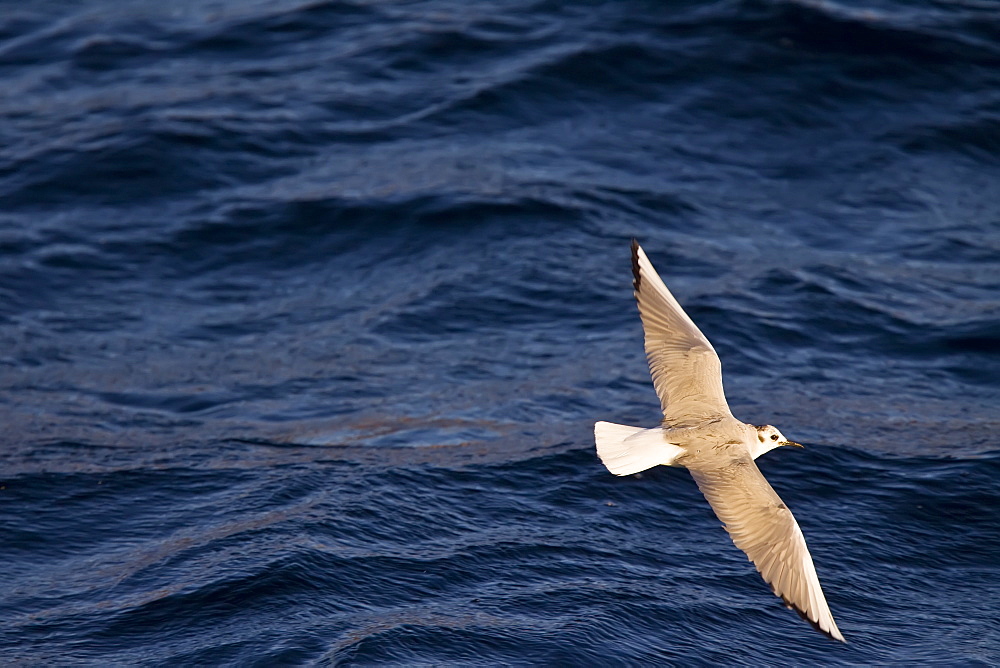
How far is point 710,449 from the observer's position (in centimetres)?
623

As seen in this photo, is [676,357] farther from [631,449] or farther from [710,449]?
[631,449]

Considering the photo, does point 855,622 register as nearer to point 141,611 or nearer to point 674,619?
point 674,619

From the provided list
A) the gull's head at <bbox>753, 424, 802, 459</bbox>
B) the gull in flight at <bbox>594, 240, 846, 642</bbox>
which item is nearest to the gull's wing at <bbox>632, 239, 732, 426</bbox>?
the gull in flight at <bbox>594, 240, 846, 642</bbox>

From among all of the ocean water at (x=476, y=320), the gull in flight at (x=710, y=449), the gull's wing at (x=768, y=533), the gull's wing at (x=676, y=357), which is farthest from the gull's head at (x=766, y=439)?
the ocean water at (x=476, y=320)

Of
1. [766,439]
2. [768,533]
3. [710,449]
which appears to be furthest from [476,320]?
[768,533]

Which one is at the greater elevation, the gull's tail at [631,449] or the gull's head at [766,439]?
the gull's tail at [631,449]

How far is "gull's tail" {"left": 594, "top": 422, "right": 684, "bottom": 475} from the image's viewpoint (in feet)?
19.5

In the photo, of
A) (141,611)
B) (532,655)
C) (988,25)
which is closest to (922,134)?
(988,25)

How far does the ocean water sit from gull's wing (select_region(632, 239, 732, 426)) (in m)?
1.01

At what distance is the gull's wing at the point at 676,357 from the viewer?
21.3ft

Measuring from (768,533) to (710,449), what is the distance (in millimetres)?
549

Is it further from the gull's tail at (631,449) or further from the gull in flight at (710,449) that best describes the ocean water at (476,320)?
the gull's tail at (631,449)

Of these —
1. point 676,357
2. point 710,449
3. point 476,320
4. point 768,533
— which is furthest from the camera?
point 476,320

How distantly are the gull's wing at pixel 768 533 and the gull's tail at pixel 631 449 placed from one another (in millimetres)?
266
